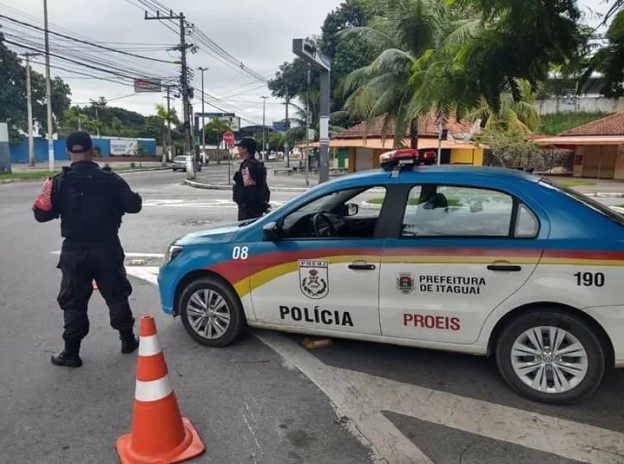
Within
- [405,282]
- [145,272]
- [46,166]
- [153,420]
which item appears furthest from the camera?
[46,166]

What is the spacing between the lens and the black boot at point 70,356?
3898 mm

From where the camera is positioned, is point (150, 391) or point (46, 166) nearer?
point (150, 391)

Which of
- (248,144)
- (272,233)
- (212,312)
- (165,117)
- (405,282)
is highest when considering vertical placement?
(165,117)

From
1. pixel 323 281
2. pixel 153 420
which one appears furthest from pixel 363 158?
pixel 153 420

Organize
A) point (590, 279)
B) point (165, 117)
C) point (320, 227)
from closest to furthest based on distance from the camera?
point (590, 279) → point (320, 227) → point (165, 117)

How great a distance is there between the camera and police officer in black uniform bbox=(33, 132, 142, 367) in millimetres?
3783

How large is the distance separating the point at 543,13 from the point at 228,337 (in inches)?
146

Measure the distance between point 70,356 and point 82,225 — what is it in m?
1.04

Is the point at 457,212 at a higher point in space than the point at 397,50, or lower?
lower

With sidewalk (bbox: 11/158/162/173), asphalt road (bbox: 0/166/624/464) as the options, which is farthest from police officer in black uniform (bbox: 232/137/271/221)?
sidewalk (bbox: 11/158/162/173)

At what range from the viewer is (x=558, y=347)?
3240mm

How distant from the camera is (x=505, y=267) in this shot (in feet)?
10.7

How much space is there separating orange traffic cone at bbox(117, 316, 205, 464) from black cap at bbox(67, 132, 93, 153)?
1731mm

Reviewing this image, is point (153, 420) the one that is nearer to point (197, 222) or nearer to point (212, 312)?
point (212, 312)
